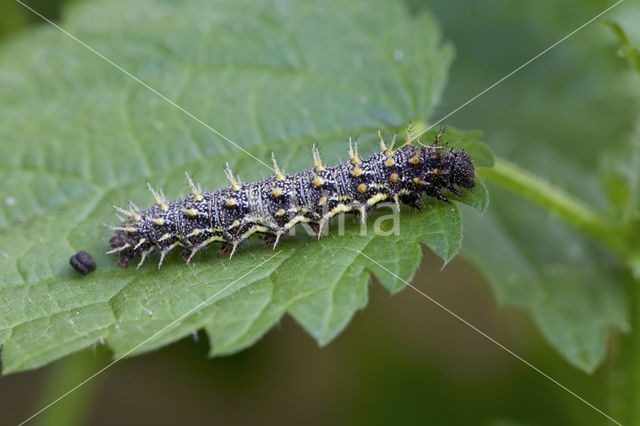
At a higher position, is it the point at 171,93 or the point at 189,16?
the point at 189,16

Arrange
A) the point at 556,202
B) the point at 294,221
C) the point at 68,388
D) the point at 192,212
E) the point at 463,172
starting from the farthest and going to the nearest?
1. the point at 68,388
2. the point at 556,202
3. the point at 192,212
4. the point at 294,221
5. the point at 463,172

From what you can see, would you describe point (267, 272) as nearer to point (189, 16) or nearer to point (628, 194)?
point (628, 194)

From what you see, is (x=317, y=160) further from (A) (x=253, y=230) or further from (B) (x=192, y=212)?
(B) (x=192, y=212)

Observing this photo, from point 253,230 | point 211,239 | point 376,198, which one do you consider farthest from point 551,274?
point 211,239

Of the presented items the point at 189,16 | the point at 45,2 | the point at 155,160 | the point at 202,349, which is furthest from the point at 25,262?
the point at 45,2

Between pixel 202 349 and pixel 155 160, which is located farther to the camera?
pixel 202 349

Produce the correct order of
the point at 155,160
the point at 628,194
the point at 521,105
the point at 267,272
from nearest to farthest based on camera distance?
the point at 267,272 → the point at 628,194 → the point at 155,160 → the point at 521,105

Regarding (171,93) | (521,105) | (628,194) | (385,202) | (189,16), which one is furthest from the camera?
(521,105)
